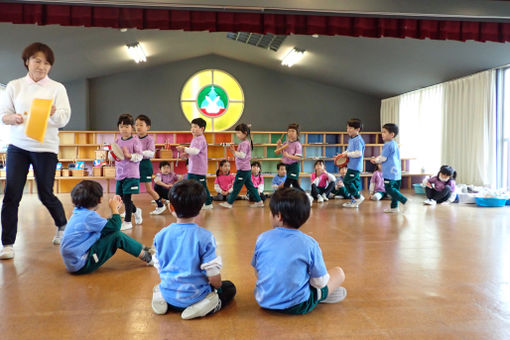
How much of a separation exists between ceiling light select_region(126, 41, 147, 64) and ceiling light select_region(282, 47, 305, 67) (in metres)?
3.48

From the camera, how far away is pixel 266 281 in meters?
1.70

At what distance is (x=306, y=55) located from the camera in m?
8.68

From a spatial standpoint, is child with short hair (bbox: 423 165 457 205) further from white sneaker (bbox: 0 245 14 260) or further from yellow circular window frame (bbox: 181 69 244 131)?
white sneaker (bbox: 0 245 14 260)

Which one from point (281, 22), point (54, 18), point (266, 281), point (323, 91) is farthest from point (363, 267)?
point (323, 91)

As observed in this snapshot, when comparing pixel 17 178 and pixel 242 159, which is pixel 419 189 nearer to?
pixel 242 159

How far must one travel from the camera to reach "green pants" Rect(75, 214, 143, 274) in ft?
7.63

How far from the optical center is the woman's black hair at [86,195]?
89.2 inches

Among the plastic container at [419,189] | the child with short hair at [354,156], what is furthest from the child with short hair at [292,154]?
the plastic container at [419,189]

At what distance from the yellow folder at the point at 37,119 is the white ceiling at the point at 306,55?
168 inches

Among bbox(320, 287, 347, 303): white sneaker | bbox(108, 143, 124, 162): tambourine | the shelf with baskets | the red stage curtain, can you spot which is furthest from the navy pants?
the shelf with baskets

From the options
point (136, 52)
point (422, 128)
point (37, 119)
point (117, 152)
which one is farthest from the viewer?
point (422, 128)

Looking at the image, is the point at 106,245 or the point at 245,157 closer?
the point at 106,245

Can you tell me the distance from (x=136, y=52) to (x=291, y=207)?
25.9ft

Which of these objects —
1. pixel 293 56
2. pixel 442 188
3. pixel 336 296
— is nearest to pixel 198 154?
pixel 336 296
